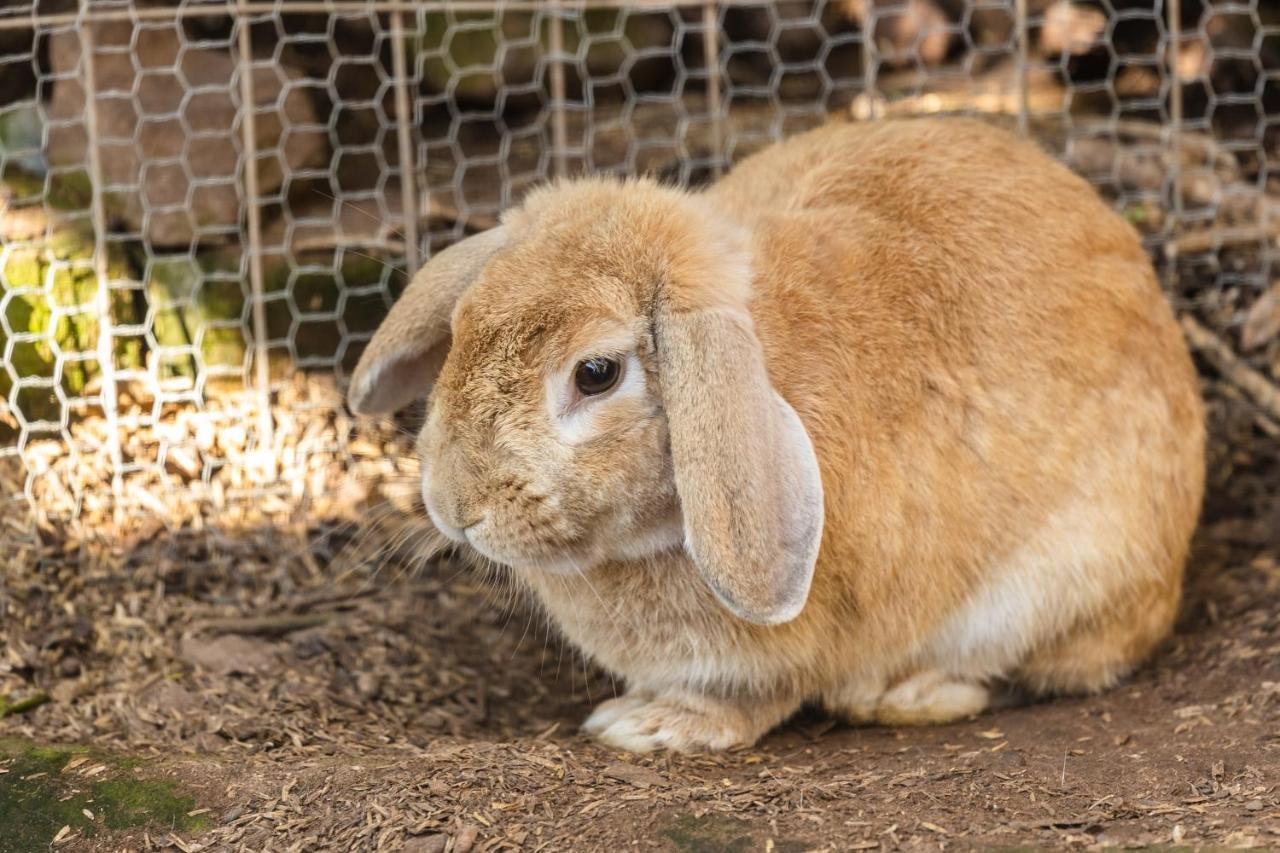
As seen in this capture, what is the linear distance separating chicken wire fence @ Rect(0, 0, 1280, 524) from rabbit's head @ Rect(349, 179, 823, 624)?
1347 mm

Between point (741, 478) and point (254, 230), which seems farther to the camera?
point (254, 230)

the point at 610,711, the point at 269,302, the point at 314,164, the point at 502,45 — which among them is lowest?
the point at 610,711

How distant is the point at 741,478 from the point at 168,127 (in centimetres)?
297

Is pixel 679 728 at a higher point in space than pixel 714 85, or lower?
lower

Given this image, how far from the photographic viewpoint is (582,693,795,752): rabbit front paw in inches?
157

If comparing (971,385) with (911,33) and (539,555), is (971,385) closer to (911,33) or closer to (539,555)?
(539,555)

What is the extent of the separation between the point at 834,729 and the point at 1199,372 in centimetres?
232

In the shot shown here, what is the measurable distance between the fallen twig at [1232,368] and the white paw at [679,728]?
263cm

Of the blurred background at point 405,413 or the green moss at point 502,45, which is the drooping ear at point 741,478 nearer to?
the blurred background at point 405,413

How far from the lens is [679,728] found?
13.2ft

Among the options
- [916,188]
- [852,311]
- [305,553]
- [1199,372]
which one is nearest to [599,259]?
[852,311]

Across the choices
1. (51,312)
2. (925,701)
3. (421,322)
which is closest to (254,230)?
(51,312)

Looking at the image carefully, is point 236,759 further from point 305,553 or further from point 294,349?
point 294,349

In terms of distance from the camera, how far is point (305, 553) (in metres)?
5.05
